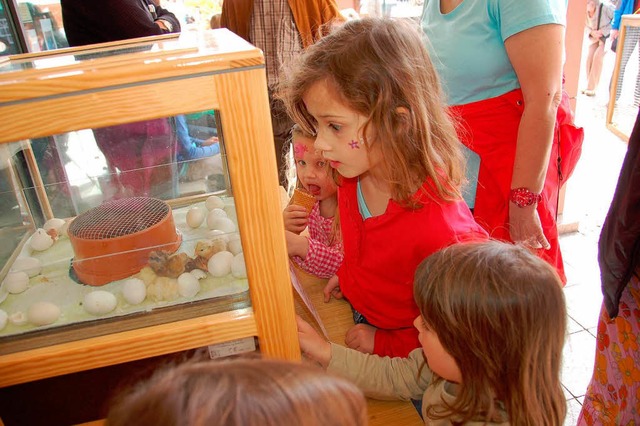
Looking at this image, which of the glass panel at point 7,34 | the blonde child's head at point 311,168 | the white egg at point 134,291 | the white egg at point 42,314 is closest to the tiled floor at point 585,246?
the blonde child's head at point 311,168

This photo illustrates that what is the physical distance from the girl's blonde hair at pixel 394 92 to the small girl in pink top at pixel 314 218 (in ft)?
0.93

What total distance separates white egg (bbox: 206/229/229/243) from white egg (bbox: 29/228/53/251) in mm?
270

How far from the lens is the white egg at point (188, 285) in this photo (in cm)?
74

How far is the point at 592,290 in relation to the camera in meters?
2.52

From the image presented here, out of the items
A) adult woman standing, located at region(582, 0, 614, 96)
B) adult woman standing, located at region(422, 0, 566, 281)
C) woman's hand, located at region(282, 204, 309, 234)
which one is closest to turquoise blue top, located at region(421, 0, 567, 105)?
adult woman standing, located at region(422, 0, 566, 281)

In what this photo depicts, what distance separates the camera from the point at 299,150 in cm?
139

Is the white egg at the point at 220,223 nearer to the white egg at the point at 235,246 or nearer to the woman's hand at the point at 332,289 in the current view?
the white egg at the point at 235,246

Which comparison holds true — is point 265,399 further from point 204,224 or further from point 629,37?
point 629,37

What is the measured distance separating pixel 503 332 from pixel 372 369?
26 cm

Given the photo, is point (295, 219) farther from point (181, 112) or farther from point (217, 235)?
point (181, 112)

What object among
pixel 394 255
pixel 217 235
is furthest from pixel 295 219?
pixel 217 235

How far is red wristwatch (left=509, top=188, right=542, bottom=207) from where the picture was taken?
3.98 feet

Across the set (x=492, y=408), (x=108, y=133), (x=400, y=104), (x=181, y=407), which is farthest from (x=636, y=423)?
(x=108, y=133)

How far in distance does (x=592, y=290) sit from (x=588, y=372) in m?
0.61
